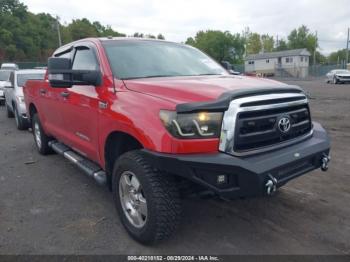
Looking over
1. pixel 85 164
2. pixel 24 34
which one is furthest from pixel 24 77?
pixel 24 34

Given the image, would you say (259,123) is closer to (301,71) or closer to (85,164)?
(85,164)

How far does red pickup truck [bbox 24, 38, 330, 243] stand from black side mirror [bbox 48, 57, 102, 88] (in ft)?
0.03

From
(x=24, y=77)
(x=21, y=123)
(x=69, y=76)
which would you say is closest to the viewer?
(x=69, y=76)

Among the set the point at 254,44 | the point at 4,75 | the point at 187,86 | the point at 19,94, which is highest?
the point at 254,44

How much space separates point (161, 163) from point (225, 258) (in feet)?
3.44

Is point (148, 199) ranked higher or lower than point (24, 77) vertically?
lower

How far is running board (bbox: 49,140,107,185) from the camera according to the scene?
13.7ft

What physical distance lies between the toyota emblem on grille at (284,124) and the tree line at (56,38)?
150 ft

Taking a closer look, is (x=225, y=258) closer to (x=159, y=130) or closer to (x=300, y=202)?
(x=159, y=130)

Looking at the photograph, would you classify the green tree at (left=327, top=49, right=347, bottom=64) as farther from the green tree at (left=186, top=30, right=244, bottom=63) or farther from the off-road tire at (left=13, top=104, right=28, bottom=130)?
the off-road tire at (left=13, top=104, right=28, bottom=130)

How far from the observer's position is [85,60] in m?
4.66

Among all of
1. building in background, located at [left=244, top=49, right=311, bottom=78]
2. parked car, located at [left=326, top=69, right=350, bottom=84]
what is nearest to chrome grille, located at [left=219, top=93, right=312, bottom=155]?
parked car, located at [left=326, top=69, right=350, bottom=84]

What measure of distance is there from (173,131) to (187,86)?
1.89ft

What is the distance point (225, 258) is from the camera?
3.27 metres
